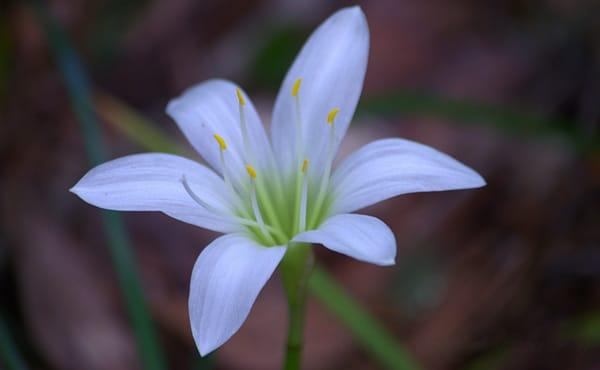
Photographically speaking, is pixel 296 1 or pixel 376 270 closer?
pixel 376 270

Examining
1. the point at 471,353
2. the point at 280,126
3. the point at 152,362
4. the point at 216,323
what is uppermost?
the point at 280,126

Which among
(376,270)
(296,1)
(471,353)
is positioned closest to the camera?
(471,353)

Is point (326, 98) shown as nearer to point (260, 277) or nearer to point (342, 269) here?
point (260, 277)

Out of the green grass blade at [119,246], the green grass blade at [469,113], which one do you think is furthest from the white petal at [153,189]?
the green grass blade at [469,113]

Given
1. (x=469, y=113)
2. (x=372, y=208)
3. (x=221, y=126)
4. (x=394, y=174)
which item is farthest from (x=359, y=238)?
(x=372, y=208)

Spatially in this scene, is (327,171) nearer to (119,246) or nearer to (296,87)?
(296,87)

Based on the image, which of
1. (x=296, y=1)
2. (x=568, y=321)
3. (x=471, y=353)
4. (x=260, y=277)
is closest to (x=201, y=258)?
(x=260, y=277)
